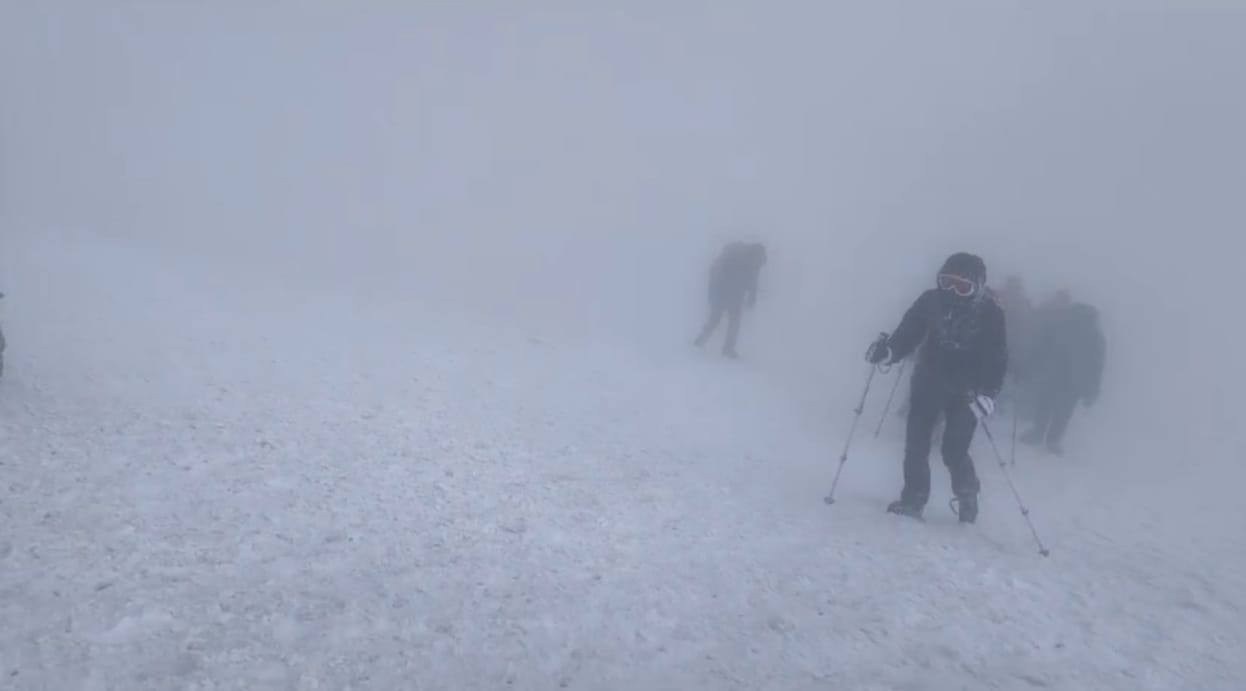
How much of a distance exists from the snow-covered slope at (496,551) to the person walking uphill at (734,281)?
16.7ft

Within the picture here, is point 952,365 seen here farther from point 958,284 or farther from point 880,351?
point 958,284

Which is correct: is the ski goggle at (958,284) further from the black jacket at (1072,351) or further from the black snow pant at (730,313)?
the black snow pant at (730,313)

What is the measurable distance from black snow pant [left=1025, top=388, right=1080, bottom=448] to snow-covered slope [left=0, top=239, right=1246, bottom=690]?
2256mm

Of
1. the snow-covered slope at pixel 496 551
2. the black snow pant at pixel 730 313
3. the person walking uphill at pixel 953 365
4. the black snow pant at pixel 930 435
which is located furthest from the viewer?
the black snow pant at pixel 730 313

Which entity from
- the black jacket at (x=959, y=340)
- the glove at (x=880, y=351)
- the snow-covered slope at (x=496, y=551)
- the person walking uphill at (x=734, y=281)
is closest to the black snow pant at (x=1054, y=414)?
the snow-covered slope at (x=496, y=551)

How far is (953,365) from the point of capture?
6812mm

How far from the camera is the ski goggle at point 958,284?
6.57m

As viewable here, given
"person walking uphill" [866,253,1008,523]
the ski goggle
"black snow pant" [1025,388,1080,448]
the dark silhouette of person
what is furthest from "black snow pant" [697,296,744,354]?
the ski goggle

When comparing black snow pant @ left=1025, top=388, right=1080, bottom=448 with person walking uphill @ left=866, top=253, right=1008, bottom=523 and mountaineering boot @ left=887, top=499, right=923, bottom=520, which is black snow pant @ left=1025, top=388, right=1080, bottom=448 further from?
mountaineering boot @ left=887, top=499, right=923, bottom=520

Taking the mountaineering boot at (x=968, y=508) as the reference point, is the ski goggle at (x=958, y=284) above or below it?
above

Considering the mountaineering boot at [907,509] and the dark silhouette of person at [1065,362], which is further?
the dark silhouette of person at [1065,362]

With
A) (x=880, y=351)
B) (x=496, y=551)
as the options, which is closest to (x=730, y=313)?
(x=880, y=351)

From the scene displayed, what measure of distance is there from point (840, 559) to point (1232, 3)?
215 meters

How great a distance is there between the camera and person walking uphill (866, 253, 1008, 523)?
668 centimetres
